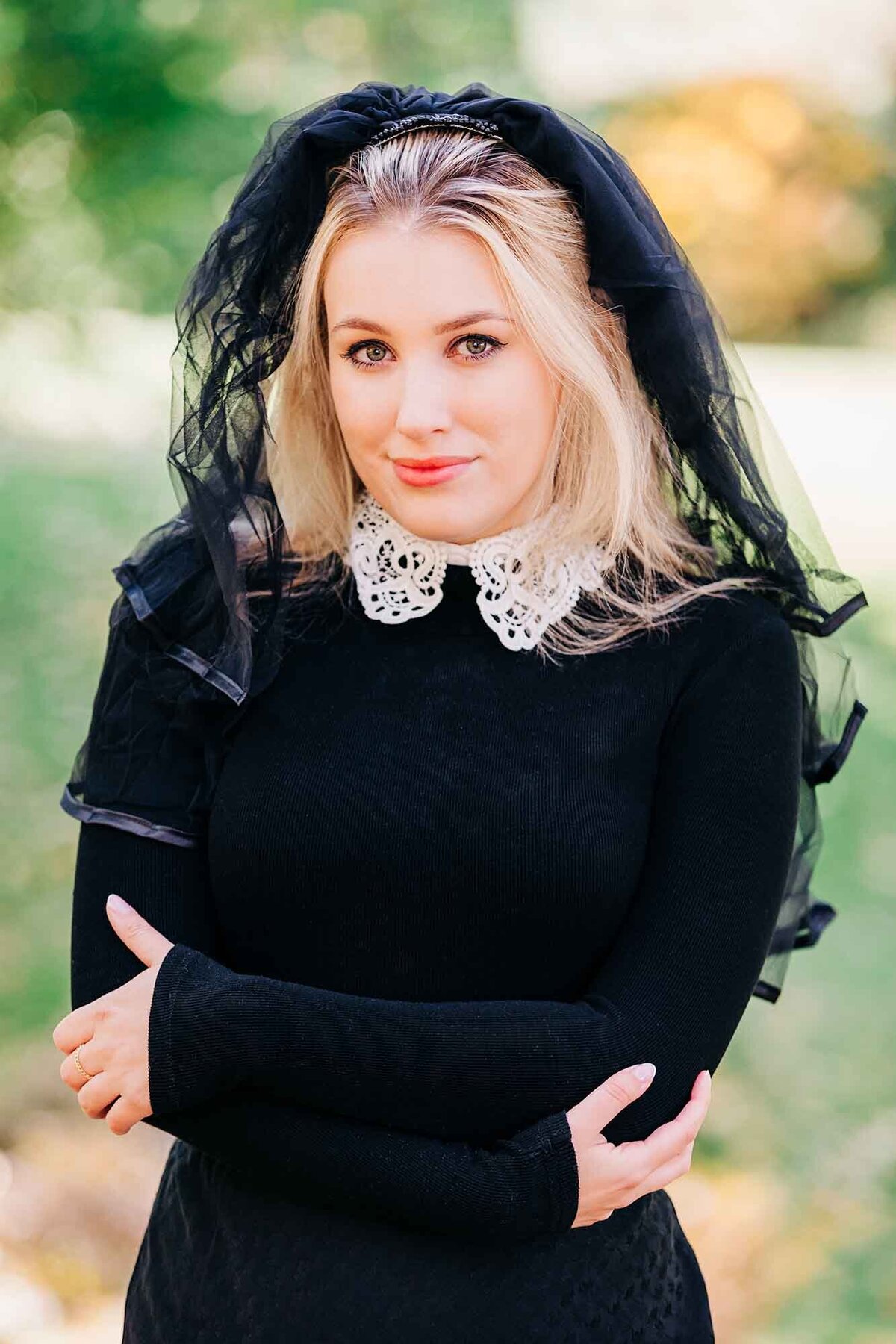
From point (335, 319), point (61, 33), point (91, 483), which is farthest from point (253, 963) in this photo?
point (91, 483)

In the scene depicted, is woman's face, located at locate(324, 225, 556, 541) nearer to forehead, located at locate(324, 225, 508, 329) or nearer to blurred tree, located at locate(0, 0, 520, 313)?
forehead, located at locate(324, 225, 508, 329)

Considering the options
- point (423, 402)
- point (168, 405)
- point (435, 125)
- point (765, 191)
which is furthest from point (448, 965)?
point (765, 191)

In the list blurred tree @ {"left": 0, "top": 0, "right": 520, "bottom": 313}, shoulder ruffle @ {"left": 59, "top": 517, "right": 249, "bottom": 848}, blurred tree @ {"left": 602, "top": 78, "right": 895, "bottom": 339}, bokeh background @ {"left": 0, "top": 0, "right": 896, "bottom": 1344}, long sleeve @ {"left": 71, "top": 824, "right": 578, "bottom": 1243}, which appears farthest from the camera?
blurred tree @ {"left": 602, "top": 78, "right": 895, "bottom": 339}

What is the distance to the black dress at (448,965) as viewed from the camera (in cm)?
141

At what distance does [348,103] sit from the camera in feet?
5.29

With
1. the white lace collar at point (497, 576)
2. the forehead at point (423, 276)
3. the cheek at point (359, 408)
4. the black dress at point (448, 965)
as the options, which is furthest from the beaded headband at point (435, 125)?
the black dress at point (448, 965)

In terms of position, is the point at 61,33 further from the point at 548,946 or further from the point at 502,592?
the point at 548,946

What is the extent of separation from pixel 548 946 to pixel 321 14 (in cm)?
233

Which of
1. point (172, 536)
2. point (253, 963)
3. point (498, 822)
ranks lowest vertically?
point (253, 963)

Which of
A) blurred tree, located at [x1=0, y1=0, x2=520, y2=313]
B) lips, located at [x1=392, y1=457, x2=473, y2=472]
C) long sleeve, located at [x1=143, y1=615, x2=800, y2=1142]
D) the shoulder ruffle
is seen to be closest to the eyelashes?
lips, located at [x1=392, y1=457, x2=473, y2=472]

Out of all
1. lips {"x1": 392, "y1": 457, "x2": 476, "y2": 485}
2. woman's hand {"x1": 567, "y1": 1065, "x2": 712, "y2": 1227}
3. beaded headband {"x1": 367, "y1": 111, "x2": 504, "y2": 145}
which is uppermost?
beaded headband {"x1": 367, "y1": 111, "x2": 504, "y2": 145}

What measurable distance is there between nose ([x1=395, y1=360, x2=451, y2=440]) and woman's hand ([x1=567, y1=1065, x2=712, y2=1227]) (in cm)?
73

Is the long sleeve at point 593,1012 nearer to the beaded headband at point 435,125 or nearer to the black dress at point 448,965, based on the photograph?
the black dress at point 448,965

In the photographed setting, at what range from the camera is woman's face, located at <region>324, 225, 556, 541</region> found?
150 cm
